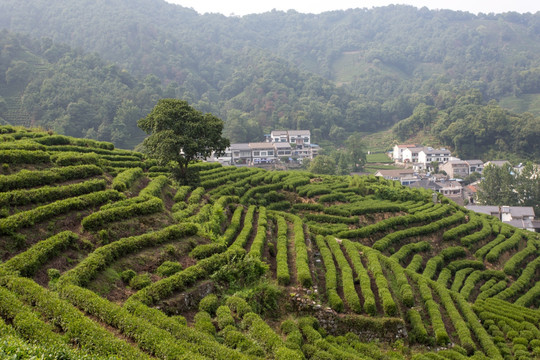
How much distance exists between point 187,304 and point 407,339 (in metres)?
10.1

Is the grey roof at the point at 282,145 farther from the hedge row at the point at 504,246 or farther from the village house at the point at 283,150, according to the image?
the hedge row at the point at 504,246

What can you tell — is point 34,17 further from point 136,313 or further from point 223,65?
point 136,313

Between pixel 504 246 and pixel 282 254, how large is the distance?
22559 mm

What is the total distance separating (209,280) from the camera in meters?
16.7

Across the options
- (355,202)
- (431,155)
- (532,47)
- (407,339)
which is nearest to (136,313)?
(407,339)

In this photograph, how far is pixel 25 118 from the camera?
8150cm

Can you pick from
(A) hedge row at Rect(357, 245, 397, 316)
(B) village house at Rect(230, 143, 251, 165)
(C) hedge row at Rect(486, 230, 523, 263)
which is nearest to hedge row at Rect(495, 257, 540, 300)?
(C) hedge row at Rect(486, 230, 523, 263)

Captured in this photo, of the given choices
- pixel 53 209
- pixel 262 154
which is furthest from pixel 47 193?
pixel 262 154

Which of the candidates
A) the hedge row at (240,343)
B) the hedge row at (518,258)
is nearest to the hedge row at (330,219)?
the hedge row at (518,258)

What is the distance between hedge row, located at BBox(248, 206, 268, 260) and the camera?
2083cm

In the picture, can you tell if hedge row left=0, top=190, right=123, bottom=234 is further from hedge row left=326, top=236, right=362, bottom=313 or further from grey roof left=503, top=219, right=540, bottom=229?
grey roof left=503, top=219, right=540, bottom=229

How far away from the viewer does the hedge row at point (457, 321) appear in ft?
63.1

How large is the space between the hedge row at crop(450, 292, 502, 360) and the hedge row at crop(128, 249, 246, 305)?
12.4m

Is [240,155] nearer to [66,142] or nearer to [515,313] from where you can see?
[66,142]
